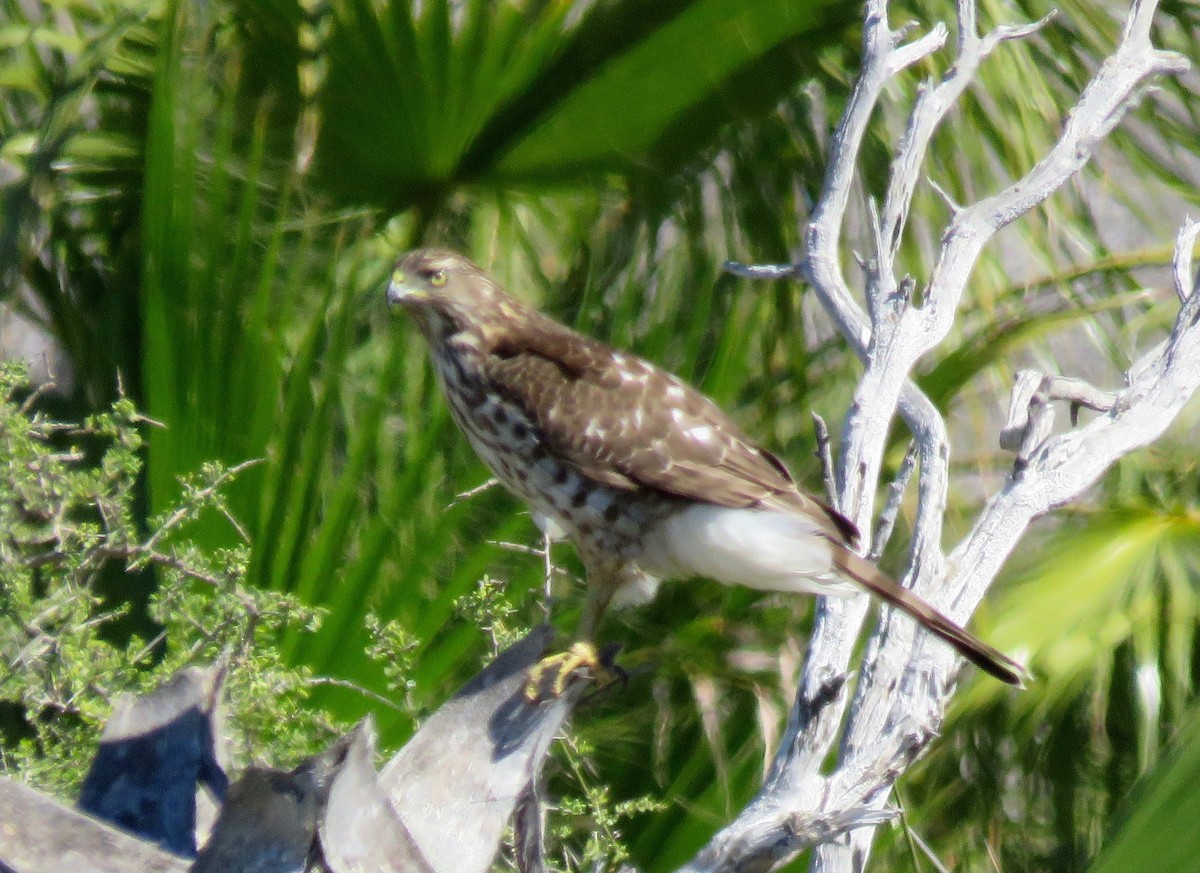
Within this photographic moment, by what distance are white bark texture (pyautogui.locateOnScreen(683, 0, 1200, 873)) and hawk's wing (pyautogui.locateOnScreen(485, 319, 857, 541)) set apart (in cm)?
31

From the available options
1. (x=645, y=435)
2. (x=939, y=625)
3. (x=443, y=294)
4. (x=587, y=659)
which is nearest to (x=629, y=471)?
(x=645, y=435)

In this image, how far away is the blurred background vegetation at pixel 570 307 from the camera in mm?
2160

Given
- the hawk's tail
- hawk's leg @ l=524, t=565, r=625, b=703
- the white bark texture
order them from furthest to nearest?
hawk's leg @ l=524, t=565, r=625, b=703
the hawk's tail
the white bark texture

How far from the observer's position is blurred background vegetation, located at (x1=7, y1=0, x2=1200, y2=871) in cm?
216

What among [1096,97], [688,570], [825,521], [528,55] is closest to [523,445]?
[688,570]

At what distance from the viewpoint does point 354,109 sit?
99.3 inches

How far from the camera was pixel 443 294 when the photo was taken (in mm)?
2475

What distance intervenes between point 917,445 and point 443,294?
90 centimetres

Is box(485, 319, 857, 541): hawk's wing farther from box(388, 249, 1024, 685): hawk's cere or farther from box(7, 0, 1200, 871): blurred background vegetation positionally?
box(7, 0, 1200, 871): blurred background vegetation

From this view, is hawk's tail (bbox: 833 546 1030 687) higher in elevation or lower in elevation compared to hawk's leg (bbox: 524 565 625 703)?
higher

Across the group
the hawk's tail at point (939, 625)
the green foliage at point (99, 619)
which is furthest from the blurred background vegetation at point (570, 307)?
the hawk's tail at point (939, 625)

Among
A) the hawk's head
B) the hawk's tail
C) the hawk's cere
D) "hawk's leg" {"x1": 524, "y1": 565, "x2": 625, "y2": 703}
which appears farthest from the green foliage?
the hawk's tail

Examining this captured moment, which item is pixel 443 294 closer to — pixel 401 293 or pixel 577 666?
pixel 401 293

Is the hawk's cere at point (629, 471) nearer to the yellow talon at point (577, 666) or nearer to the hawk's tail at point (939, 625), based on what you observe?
the yellow talon at point (577, 666)
